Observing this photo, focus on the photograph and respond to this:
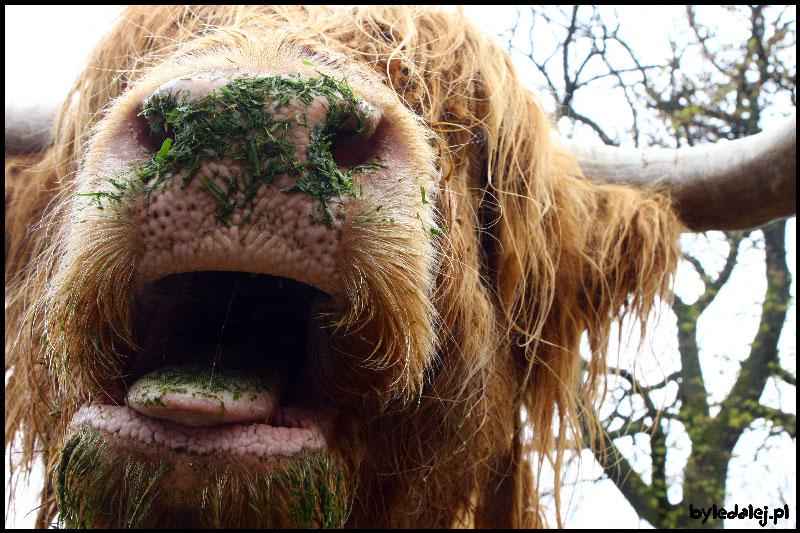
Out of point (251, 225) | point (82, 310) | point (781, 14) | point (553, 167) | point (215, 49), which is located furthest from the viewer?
point (781, 14)

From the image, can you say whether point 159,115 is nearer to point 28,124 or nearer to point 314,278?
point 314,278

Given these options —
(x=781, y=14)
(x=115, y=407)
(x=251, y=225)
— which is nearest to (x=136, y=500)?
(x=115, y=407)

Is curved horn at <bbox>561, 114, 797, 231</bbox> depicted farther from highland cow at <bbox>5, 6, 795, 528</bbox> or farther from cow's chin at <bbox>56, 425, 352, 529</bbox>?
cow's chin at <bbox>56, 425, 352, 529</bbox>

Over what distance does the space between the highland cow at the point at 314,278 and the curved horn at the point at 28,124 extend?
1.06 ft

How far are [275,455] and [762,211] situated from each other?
1591mm

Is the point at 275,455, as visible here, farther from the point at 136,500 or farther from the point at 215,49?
the point at 215,49

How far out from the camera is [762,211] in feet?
6.18

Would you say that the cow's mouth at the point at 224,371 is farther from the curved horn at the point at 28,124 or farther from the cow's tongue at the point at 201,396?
the curved horn at the point at 28,124

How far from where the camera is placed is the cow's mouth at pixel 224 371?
1.01 meters

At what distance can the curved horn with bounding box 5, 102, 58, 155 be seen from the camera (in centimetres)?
210

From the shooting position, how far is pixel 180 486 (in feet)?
3.29

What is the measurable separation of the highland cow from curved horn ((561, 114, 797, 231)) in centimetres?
2

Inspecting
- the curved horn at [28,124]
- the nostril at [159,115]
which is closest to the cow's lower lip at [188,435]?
the nostril at [159,115]

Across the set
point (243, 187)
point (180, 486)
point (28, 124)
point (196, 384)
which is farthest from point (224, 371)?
point (28, 124)
